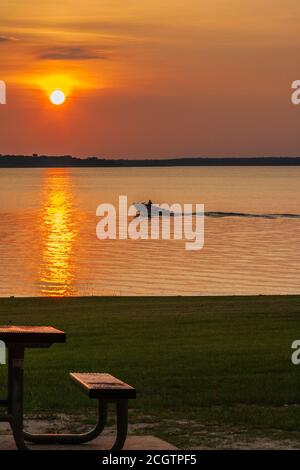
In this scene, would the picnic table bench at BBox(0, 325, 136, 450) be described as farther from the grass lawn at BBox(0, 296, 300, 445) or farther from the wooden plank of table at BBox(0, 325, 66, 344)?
the grass lawn at BBox(0, 296, 300, 445)

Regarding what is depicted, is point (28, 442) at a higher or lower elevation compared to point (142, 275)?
lower

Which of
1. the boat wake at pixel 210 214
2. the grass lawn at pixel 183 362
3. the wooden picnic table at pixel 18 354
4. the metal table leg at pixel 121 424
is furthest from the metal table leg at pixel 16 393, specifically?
the boat wake at pixel 210 214

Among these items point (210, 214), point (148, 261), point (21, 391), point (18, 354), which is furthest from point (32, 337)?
point (210, 214)

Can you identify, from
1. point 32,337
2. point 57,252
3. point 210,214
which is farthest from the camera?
point 210,214

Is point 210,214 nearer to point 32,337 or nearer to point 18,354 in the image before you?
point 18,354

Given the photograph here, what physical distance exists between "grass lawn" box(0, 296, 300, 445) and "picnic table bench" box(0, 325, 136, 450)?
91 centimetres

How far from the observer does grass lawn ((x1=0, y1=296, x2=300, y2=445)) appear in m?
11.3

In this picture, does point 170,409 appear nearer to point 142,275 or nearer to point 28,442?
point 28,442

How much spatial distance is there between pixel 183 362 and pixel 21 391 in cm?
519

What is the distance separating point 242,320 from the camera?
19.8 m

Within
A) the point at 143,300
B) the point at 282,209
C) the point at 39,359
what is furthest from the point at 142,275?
the point at 282,209

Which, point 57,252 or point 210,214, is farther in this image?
point 210,214

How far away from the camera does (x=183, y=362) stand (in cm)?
1427

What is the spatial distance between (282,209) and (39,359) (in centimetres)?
12069
